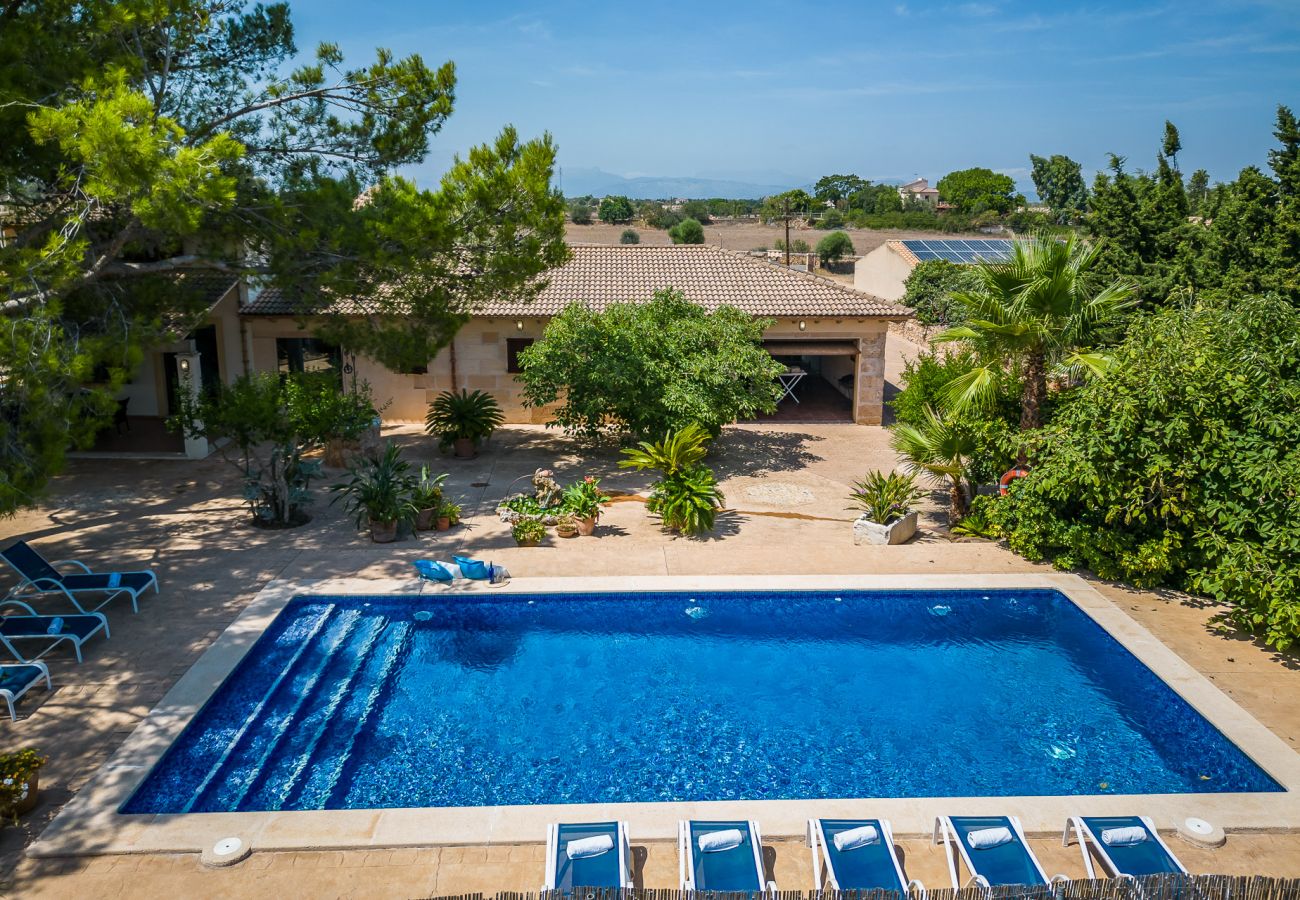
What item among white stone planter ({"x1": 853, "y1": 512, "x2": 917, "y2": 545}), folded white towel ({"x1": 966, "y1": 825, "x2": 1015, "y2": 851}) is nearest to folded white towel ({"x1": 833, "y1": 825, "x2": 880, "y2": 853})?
folded white towel ({"x1": 966, "y1": 825, "x2": 1015, "y2": 851})

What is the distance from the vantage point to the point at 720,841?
7.79 metres

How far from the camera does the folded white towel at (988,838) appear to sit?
786 cm

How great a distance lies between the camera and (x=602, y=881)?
7.50 m

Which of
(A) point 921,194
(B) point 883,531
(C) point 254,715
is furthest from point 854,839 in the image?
(A) point 921,194

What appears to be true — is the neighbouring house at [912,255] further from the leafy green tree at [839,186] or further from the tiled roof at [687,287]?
the leafy green tree at [839,186]

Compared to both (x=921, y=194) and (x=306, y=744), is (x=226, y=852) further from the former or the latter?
(x=921, y=194)

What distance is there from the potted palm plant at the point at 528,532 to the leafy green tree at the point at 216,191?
481 cm

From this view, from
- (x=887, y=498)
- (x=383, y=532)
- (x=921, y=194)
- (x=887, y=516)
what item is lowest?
(x=383, y=532)

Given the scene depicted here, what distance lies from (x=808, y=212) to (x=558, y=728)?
354ft

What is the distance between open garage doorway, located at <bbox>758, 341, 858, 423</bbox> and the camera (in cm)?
2497

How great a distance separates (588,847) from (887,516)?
972 centimetres

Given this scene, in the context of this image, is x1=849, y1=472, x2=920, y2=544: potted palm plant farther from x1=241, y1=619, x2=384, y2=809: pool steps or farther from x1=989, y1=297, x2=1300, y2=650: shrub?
Answer: x1=241, y1=619, x2=384, y2=809: pool steps

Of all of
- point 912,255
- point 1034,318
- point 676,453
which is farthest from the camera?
point 912,255

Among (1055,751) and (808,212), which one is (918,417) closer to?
(1055,751)
